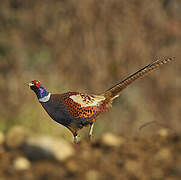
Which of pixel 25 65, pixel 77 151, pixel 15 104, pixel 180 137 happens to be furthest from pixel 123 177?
pixel 25 65

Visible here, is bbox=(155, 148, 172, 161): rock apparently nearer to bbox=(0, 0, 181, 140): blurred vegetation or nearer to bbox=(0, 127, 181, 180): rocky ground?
bbox=(0, 127, 181, 180): rocky ground

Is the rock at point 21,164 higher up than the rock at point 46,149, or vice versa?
the rock at point 46,149

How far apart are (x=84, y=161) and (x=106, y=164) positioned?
171 mm

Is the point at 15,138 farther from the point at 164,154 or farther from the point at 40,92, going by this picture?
the point at 164,154

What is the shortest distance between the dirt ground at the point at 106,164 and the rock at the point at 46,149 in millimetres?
35

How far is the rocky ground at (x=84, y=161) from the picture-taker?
9.36ft

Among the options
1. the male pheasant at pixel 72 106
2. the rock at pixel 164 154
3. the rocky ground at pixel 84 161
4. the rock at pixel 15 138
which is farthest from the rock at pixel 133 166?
the rock at pixel 15 138

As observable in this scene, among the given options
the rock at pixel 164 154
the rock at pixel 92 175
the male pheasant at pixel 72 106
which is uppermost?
the male pheasant at pixel 72 106

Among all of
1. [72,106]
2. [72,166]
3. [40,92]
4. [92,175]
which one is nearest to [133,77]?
[72,106]

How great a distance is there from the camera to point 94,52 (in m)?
11.1

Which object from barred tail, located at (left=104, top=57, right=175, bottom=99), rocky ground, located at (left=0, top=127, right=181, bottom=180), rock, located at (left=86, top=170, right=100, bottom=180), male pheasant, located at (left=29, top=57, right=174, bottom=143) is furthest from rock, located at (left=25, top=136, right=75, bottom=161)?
barred tail, located at (left=104, top=57, right=175, bottom=99)

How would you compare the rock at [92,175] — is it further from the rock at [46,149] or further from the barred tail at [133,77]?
the barred tail at [133,77]

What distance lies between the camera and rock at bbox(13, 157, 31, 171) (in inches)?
117

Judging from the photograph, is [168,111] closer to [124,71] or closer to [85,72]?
[124,71]
